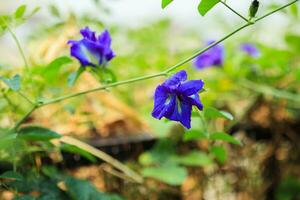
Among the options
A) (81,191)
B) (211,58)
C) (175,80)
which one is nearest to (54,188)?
(81,191)

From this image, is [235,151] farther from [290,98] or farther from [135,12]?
[135,12]

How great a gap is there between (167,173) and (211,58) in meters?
0.44

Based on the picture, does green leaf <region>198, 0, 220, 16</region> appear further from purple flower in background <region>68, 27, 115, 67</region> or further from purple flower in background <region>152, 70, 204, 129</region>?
purple flower in background <region>68, 27, 115, 67</region>

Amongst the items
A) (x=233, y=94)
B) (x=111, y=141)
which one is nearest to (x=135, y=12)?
(x=233, y=94)

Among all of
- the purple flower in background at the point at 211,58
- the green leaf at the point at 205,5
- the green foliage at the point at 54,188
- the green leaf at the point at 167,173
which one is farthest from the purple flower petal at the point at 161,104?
the purple flower in background at the point at 211,58

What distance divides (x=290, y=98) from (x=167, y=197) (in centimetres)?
40

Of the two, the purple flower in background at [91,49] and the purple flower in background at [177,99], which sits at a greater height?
the purple flower in background at [91,49]

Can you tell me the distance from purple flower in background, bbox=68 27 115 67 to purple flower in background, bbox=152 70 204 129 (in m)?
0.20

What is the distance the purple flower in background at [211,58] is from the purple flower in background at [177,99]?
29.5 inches

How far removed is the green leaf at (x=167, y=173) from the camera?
3.38 feet

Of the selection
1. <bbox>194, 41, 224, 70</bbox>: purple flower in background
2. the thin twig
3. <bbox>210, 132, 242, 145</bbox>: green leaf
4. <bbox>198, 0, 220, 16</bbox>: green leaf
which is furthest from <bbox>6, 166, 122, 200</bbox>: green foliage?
<bbox>194, 41, 224, 70</bbox>: purple flower in background

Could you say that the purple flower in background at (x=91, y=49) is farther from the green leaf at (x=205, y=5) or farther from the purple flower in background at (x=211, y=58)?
the purple flower in background at (x=211, y=58)

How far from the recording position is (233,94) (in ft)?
4.56

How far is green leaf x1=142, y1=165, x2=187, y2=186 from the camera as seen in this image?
1030 mm
